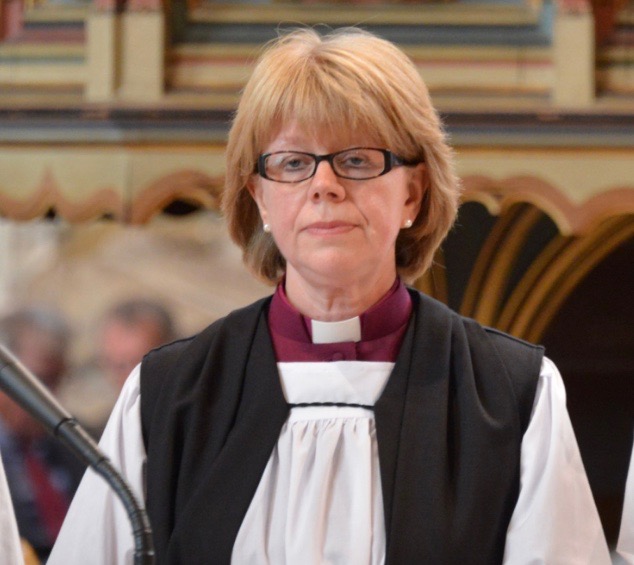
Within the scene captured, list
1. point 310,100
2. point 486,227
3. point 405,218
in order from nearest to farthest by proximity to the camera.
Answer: point 310,100 → point 405,218 → point 486,227

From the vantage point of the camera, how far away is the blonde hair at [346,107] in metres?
2.60

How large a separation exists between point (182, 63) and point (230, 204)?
288 cm

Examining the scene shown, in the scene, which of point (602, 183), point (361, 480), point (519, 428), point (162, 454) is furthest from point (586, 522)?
point (602, 183)

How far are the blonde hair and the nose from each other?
8 cm

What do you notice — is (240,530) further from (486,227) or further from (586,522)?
(486,227)

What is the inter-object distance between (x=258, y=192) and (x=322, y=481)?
0.62 m

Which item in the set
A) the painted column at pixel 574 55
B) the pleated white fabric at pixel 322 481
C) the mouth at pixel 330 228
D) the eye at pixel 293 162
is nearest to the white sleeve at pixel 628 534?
the pleated white fabric at pixel 322 481

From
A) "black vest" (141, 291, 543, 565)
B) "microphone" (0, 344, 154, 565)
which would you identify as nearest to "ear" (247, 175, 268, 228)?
"black vest" (141, 291, 543, 565)

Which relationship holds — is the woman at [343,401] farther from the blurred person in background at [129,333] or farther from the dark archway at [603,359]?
the dark archway at [603,359]

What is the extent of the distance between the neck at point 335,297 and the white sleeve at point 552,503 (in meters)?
0.41

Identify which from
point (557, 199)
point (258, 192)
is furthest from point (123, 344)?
point (258, 192)

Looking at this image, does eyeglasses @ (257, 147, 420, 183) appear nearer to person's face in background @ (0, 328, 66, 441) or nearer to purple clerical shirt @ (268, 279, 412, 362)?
purple clerical shirt @ (268, 279, 412, 362)

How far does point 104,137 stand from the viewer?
18.3 ft

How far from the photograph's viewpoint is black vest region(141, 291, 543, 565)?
8.47ft
